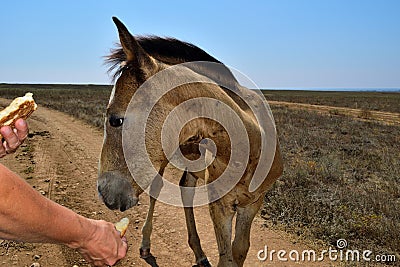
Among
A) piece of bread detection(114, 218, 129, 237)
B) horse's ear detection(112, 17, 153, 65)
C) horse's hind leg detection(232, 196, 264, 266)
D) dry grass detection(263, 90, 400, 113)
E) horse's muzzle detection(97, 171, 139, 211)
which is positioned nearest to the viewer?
piece of bread detection(114, 218, 129, 237)

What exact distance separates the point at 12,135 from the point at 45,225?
0.47m

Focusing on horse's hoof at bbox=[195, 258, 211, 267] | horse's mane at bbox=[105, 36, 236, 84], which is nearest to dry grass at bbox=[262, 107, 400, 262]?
horse's hoof at bbox=[195, 258, 211, 267]

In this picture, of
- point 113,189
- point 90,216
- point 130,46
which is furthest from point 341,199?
point 130,46

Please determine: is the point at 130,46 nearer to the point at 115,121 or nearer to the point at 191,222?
the point at 115,121

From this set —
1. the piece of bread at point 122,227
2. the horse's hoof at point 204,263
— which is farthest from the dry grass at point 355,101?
the piece of bread at point 122,227

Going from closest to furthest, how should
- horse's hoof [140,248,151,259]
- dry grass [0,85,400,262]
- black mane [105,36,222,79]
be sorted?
black mane [105,36,222,79] → horse's hoof [140,248,151,259] → dry grass [0,85,400,262]

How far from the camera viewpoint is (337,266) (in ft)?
13.5

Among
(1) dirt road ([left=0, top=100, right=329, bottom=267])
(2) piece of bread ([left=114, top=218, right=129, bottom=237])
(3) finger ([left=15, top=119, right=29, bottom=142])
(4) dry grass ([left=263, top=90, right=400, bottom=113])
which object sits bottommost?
(4) dry grass ([left=263, top=90, right=400, bottom=113])

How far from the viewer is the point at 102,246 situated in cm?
163

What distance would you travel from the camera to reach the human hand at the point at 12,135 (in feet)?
5.04

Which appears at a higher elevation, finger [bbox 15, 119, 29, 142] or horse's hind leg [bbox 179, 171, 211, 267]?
finger [bbox 15, 119, 29, 142]

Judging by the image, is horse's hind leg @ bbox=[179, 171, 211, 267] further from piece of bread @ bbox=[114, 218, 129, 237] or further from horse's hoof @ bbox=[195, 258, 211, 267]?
piece of bread @ bbox=[114, 218, 129, 237]

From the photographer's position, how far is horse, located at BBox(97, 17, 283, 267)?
2.22m

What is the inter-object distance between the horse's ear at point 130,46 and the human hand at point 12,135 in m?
0.79
